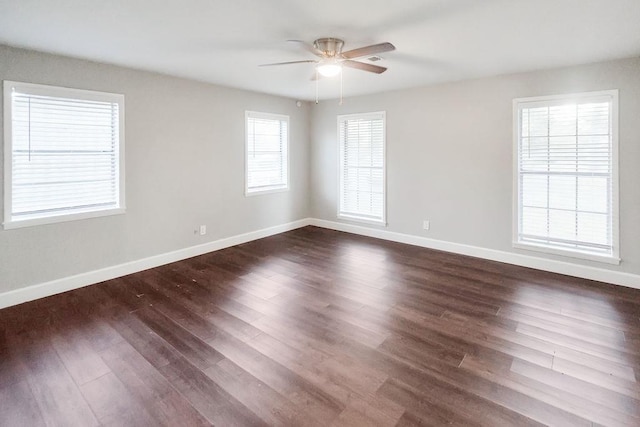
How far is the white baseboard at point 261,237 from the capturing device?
354cm

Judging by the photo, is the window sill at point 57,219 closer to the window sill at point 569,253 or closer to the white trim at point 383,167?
the white trim at point 383,167

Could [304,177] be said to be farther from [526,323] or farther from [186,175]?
[526,323]

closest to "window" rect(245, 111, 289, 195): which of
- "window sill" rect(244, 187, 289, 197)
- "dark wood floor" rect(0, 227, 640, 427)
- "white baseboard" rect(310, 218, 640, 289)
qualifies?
"window sill" rect(244, 187, 289, 197)

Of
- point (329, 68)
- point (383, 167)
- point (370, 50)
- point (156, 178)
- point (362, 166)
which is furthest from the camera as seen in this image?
point (362, 166)

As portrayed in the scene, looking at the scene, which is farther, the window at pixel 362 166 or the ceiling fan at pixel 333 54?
the window at pixel 362 166

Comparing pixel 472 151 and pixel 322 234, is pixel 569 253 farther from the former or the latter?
pixel 322 234

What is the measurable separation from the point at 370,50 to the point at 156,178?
10.2 feet

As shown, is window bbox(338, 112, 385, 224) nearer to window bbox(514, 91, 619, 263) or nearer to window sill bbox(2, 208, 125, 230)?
window bbox(514, 91, 619, 263)

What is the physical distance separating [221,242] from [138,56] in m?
2.74

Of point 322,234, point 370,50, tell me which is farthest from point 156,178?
point 370,50

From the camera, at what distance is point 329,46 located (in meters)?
3.10

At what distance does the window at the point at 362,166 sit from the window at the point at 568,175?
81.9 inches

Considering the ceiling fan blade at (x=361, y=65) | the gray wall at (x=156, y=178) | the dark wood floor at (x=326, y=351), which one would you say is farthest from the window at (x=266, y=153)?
the ceiling fan blade at (x=361, y=65)

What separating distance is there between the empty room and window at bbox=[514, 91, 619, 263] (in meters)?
0.02
